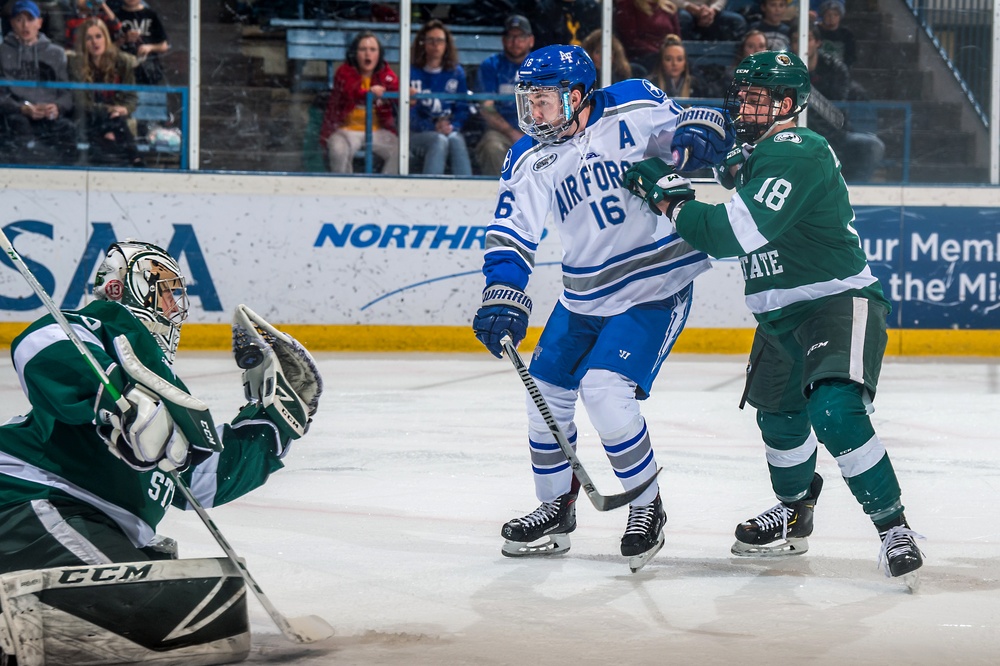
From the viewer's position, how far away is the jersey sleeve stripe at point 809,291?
9.57 ft

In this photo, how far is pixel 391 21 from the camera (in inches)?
306

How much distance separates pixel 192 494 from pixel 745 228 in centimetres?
127

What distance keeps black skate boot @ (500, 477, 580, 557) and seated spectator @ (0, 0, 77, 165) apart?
5149mm

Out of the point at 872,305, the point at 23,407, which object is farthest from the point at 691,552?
the point at 23,407

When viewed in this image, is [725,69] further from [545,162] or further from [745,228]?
[745,228]

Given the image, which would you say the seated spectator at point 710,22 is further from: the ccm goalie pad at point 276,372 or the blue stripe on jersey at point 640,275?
the ccm goalie pad at point 276,372

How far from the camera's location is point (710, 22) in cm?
807

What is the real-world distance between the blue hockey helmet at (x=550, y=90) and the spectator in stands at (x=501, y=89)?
462 cm

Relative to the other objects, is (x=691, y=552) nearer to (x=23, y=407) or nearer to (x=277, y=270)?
(x=23, y=407)

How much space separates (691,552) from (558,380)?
51 cm

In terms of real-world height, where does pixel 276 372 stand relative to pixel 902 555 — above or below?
above

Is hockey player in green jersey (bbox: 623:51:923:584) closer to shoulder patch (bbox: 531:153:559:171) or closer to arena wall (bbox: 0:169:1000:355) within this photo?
shoulder patch (bbox: 531:153:559:171)

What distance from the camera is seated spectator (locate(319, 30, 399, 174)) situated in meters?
7.71

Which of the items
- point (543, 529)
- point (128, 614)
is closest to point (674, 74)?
point (543, 529)
